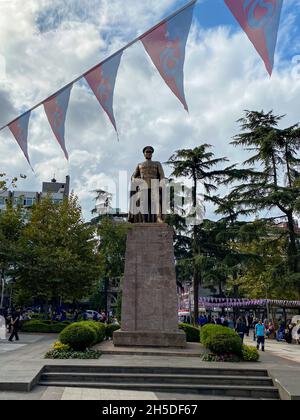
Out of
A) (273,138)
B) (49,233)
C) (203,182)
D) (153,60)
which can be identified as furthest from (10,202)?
(153,60)

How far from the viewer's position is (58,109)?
11.6m

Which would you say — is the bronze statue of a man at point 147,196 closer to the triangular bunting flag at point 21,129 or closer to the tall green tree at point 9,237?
the triangular bunting flag at point 21,129

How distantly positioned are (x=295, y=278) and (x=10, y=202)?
22730 mm

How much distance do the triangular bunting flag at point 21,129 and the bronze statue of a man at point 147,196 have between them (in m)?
4.82

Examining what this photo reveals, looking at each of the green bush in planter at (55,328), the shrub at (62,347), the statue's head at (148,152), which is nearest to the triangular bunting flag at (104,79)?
the statue's head at (148,152)

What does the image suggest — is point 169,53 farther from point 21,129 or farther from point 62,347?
point 62,347

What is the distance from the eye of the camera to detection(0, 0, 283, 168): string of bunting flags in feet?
29.1

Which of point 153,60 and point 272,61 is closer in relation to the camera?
point 272,61

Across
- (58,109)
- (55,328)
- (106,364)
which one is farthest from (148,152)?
(55,328)

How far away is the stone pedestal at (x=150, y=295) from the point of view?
13.5 metres

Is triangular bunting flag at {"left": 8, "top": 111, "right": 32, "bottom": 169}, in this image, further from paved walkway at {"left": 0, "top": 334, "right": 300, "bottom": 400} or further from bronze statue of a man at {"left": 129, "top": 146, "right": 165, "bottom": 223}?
paved walkway at {"left": 0, "top": 334, "right": 300, "bottom": 400}
